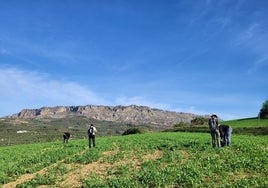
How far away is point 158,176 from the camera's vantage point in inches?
927

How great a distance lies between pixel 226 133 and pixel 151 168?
818 centimetres

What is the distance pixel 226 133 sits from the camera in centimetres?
3141

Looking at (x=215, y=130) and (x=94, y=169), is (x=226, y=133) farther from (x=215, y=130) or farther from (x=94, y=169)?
(x=94, y=169)

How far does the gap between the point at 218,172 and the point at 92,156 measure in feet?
39.2

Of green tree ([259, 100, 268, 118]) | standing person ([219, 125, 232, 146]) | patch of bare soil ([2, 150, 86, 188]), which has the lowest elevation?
patch of bare soil ([2, 150, 86, 188])

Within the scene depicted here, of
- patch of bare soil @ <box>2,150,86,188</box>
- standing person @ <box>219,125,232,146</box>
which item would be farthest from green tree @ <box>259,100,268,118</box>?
patch of bare soil @ <box>2,150,86,188</box>

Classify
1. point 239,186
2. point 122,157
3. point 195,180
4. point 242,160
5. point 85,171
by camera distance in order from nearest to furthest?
point 239,186 < point 195,180 < point 242,160 < point 85,171 < point 122,157

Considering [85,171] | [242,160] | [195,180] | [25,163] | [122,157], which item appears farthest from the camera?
[25,163]

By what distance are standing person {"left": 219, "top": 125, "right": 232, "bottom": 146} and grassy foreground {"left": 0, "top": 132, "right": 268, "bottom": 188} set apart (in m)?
1.10

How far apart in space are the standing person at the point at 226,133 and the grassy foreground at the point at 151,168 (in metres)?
1.10

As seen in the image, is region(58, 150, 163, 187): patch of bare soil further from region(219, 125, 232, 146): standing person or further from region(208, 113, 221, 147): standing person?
region(219, 125, 232, 146): standing person

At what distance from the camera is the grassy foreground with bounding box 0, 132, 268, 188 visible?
899 inches

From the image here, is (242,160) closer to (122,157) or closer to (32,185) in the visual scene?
(122,157)

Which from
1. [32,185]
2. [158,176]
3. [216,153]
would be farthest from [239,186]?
[32,185]
